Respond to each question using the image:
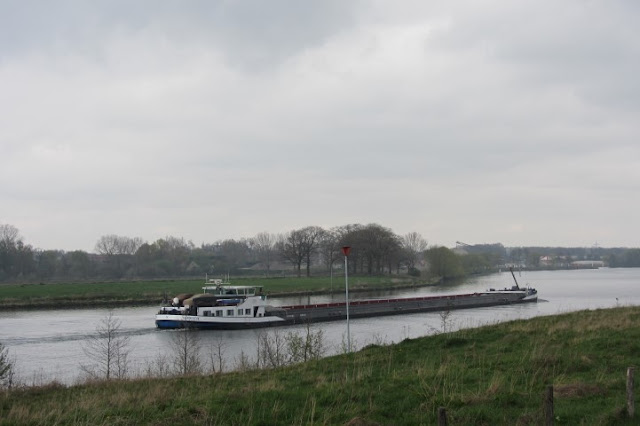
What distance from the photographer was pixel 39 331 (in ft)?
136

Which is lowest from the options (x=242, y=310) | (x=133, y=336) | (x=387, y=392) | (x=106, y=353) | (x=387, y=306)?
(x=133, y=336)

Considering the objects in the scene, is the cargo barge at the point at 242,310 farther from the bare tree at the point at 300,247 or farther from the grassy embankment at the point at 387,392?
the bare tree at the point at 300,247

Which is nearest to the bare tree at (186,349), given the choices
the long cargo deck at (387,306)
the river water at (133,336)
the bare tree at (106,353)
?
the river water at (133,336)

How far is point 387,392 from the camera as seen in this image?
11.0 metres

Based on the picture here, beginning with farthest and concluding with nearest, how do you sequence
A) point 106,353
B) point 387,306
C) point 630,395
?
point 387,306
point 106,353
point 630,395

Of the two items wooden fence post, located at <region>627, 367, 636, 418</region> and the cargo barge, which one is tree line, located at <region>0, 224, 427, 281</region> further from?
wooden fence post, located at <region>627, 367, 636, 418</region>

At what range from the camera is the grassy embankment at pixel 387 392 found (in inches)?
367

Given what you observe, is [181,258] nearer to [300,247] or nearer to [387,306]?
[300,247]

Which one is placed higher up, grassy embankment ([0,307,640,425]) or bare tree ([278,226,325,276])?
bare tree ([278,226,325,276])

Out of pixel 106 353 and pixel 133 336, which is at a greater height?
pixel 106 353

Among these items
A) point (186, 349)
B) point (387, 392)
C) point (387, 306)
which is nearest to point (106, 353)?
point (186, 349)

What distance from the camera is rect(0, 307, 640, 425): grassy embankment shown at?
9328mm

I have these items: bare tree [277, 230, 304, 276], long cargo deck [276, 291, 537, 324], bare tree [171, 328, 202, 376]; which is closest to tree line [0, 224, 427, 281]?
bare tree [277, 230, 304, 276]

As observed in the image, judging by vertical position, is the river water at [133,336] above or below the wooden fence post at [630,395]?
below
